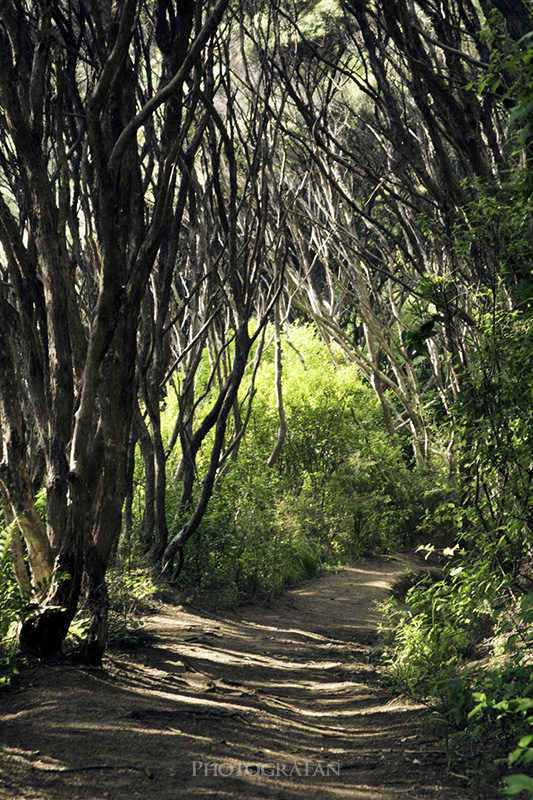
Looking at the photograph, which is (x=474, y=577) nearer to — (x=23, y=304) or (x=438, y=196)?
(x=23, y=304)

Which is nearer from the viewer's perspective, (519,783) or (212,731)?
(519,783)

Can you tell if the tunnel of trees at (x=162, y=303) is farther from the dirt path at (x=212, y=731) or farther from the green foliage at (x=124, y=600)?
the dirt path at (x=212, y=731)

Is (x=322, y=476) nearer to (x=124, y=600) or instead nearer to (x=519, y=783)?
(x=124, y=600)

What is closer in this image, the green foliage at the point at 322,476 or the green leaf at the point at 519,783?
the green leaf at the point at 519,783

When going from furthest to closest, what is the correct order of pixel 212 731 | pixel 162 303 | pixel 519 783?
pixel 162 303 < pixel 212 731 < pixel 519 783

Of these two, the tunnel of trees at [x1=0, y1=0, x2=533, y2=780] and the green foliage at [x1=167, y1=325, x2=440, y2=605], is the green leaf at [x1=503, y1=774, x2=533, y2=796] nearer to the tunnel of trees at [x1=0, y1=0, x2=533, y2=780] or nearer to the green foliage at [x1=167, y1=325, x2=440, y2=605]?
the tunnel of trees at [x1=0, y1=0, x2=533, y2=780]

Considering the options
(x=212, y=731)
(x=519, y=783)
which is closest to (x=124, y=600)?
(x=212, y=731)

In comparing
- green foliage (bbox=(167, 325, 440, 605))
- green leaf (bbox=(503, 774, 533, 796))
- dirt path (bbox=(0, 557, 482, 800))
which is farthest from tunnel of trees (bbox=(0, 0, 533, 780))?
green leaf (bbox=(503, 774, 533, 796))

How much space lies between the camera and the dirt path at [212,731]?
8.08 ft

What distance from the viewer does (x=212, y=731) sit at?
3.11 metres

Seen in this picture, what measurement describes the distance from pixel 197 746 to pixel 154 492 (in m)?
3.83

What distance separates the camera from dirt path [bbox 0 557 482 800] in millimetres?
2463

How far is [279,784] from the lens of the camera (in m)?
2.59

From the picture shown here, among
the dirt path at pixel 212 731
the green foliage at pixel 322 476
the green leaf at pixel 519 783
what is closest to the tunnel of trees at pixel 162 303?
the green foliage at pixel 322 476
